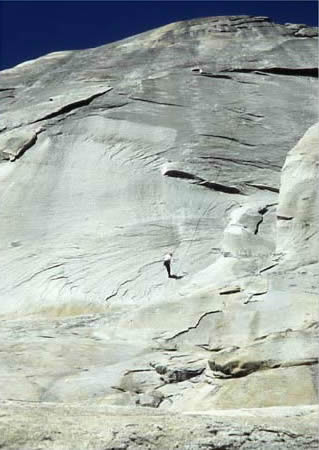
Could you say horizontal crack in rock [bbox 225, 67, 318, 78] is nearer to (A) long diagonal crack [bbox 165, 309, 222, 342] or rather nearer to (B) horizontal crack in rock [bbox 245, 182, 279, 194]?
(B) horizontal crack in rock [bbox 245, 182, 279, 194]

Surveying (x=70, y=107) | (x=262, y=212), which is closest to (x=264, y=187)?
(x=262, y=212)

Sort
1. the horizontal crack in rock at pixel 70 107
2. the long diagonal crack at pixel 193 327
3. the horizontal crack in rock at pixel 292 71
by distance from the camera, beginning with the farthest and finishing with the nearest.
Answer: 1. the horizontal crack in rock at pixel 292 71
2. the horizontal crack in rock at pixel 70 107
3. the long diagonal crack at pixel 193 327

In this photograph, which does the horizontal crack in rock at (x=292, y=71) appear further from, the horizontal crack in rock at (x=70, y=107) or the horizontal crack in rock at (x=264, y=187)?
the horizontal crack in rock at (x=264, y=187)

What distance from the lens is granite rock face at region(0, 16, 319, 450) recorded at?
860 centimetres

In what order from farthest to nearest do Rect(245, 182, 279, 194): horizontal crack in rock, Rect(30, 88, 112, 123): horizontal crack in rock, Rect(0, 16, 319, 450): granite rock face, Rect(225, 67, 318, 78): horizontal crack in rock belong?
1. Rect(225, 67, 318, 78): horizontal crack in rock
2. Rect(30, 88, 112, 123): horizontal crack in rock
3. Rect(245, 182, 279, 194): horizontal crack in rock
4. Rect(0, 16, 319, 450): granite rock face

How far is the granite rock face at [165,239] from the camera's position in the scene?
8602 mm

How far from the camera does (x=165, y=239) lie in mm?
13500

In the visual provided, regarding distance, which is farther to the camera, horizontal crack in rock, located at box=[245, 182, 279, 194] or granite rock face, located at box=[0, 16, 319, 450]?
horizontal crack in rock, located at box=[245, 182, 279, 194]

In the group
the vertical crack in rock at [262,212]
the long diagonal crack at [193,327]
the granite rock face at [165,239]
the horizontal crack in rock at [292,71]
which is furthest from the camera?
the horizontal crack in rock at [292,71]

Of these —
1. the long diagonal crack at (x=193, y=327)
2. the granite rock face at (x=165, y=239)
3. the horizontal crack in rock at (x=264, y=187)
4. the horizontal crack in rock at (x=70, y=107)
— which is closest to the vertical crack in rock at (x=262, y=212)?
the granite rock face at (x=165, y=239)

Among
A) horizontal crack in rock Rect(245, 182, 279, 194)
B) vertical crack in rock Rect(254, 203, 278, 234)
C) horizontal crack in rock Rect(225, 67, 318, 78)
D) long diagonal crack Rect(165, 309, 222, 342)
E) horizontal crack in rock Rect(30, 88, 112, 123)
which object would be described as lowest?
long diagonal crack Rect(165, 309, 222, 342)

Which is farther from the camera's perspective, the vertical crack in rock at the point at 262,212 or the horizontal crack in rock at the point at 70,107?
the horizontal crack in rock at the point at 70,107

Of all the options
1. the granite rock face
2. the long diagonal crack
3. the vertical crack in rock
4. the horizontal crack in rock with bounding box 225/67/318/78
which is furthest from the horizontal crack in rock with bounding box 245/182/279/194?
the long diagonal crack

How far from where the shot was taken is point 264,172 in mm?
14406
